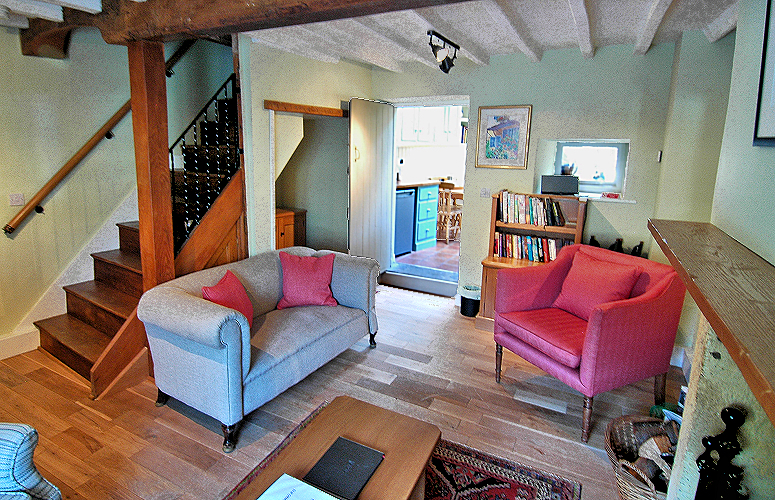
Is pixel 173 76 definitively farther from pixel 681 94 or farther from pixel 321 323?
pixel 681 94

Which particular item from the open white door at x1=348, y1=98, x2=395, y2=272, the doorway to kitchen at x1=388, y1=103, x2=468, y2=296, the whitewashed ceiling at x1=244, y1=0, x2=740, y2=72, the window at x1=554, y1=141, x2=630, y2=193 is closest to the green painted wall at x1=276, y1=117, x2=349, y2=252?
the open white door at x1=348, y1=98, x2=395, y2=272

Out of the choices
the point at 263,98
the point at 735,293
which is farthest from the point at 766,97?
the point at 263,98

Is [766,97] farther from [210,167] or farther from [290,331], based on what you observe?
[210,167]

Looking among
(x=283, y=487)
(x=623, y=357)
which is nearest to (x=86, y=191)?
(x=283, y=487)

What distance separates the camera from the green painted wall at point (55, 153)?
329 cm

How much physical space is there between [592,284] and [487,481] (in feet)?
4.86

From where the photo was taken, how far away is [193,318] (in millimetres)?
2314

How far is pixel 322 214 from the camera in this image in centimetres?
548

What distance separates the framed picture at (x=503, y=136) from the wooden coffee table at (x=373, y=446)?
2.98m

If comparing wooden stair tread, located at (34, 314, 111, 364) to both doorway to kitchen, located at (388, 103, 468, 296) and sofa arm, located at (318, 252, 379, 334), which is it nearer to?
sofa arm, located at (318, 252, 379, 334)

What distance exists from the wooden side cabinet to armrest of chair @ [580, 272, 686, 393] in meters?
3.64

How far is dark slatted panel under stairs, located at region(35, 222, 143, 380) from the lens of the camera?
10.3 feet

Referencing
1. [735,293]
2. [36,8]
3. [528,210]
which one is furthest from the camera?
[528,210]

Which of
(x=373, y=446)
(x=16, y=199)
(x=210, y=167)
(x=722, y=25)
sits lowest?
(x=373, y=446)
